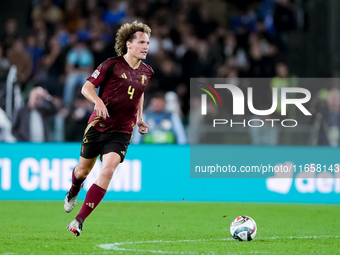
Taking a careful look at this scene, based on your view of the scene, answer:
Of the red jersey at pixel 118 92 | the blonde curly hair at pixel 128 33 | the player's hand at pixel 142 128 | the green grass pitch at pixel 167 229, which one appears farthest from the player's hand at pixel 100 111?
the green grass pitch at pixel 167 229

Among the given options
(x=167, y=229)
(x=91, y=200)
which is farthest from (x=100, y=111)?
(x=167, y=229)

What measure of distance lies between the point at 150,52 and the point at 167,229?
7.27 metres

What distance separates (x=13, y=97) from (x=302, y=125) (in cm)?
547

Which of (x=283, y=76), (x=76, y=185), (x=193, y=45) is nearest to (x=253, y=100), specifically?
(x=283, y=76)

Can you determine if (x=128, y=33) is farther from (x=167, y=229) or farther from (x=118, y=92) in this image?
(x=167, y=229)

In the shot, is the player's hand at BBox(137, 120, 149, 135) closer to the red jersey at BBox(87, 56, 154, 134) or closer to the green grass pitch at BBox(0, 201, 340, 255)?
the red jersey at BBox(87, 56, 154, 134)

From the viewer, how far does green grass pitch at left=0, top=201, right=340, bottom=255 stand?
5.87 m

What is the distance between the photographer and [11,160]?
10.7 m

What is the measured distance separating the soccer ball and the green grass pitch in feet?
0.32

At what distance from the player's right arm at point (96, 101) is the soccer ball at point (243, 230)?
5.92ft

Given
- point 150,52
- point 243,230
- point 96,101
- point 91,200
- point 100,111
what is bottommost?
point 243,230

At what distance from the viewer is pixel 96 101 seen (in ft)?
19.8

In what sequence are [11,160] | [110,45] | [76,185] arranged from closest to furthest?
[76,185], [11,160], [110,45]

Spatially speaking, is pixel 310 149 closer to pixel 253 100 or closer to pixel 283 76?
pixel 253 100
